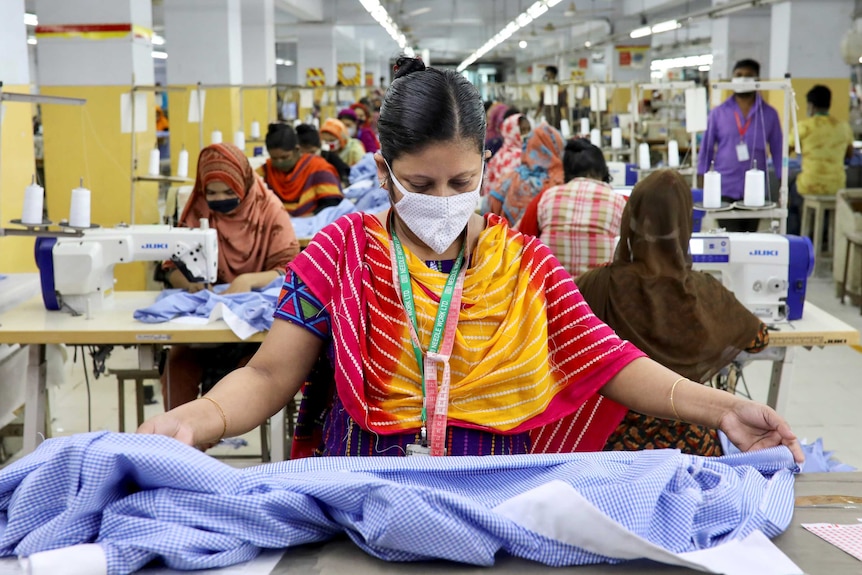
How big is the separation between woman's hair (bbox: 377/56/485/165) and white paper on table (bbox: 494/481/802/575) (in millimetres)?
651

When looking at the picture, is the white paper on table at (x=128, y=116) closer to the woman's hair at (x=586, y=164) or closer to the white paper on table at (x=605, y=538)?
the woman's hair at (x=586, y=164)

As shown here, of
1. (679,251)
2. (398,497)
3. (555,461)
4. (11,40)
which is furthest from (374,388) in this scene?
(11,40)

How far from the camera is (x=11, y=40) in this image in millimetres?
5551

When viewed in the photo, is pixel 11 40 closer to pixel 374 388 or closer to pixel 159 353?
pixel 159 353

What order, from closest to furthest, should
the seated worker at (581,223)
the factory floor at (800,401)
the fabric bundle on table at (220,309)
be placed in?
the fabric bundle on table at (220,309), the seated worker at (581,223), the factory floor at (800,401)

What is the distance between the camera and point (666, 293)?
296 centimetres

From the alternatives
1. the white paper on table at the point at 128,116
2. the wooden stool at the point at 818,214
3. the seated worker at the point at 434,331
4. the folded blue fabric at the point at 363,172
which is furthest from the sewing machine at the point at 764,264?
the wooden stool at the point at 818,214

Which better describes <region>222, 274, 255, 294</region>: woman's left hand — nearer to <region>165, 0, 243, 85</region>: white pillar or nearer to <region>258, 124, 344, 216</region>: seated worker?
<region>258, 124, 344, 216</region>: seated worker

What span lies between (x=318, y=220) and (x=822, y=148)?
5.19 m

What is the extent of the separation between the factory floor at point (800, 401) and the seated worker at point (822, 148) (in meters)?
3.04

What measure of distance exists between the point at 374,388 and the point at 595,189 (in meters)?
2.92

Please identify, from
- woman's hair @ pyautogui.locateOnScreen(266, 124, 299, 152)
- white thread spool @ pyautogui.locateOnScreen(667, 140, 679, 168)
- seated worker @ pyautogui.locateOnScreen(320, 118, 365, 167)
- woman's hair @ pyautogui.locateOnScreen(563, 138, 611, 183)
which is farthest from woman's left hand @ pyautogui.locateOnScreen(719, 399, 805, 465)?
seated worker @ pyautogui.locateOnScreen(320, 118, 365, 167)

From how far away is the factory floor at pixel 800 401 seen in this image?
4.55 m

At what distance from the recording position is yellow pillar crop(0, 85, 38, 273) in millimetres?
5609
